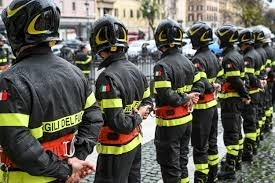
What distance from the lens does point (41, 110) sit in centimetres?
287

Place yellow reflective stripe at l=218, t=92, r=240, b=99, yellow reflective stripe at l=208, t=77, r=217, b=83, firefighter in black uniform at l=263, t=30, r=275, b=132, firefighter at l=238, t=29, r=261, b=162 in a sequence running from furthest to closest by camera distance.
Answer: firefighter in black uniform at l=263, t=30, r=275, b=132 → firefighter at l=238, t=29, r=261, b=162 → yellow reflective stripe at l=218, t=92, r=240, b=99 → yellow reflective stripe at l=208, t=77, r=217, b=83

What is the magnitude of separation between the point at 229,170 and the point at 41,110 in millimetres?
4703

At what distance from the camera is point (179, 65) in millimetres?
5488

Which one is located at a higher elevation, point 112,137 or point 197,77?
point 197,77

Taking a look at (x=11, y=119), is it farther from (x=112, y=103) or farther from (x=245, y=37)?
(x=245, y=37)

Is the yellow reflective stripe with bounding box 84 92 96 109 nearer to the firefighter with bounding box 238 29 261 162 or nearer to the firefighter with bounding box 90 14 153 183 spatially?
the firefighter with bounding box 90 14 153 183

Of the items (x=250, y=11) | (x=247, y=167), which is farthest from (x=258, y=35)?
(x=250, y=11)

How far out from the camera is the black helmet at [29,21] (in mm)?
2889

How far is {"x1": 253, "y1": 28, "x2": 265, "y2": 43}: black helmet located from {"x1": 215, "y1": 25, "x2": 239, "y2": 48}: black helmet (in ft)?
6.37

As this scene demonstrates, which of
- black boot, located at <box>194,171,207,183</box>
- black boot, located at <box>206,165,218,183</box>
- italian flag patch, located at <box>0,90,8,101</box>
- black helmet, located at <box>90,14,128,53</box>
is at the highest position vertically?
black helmet, located at <box>90,14,128,53</box>

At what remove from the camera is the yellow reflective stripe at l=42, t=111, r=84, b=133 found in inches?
116

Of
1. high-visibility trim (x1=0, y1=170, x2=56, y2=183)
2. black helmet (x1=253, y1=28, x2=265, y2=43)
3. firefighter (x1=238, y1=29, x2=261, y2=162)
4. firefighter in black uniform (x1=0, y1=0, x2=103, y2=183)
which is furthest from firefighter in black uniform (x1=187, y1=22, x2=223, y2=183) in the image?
high-visibility trim (x1=0, y1=170, x2=56, y2=183)

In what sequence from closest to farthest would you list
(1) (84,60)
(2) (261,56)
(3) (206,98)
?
1. (3) (206,98)
2. (2) (261,56)
3. (1) (84,60)

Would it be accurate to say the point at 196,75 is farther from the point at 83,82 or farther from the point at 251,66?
the point at 83,82
